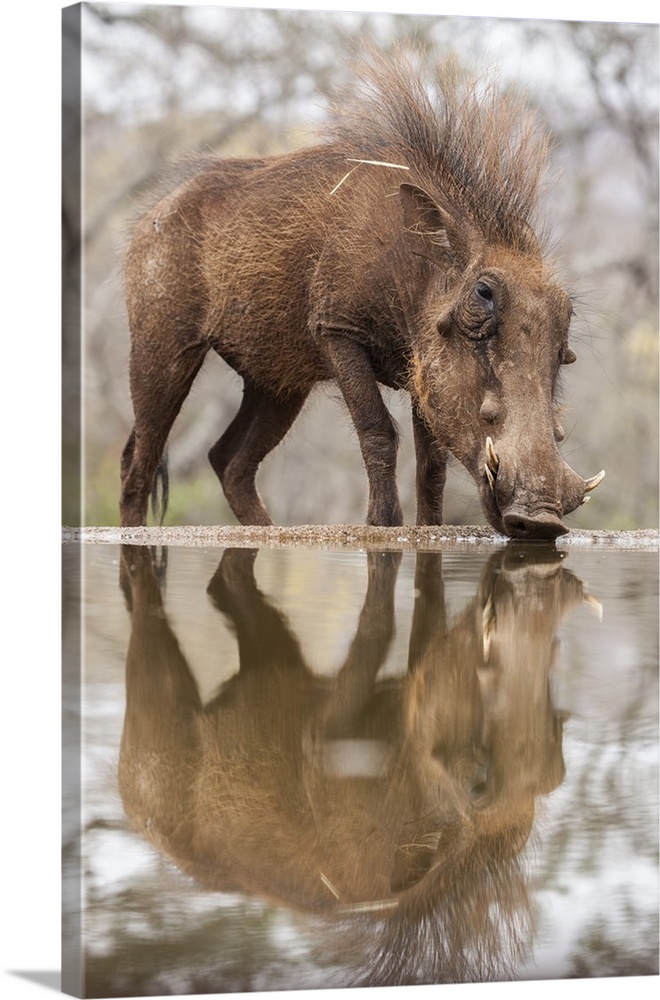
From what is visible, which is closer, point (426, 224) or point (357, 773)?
point (357, 773)

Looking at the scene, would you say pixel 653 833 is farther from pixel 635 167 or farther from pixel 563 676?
pixel 635 167

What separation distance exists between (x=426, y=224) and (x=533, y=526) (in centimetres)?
74

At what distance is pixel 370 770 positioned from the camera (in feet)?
9.46

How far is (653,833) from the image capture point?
318 cm

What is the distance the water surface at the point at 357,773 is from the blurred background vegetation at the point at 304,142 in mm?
255

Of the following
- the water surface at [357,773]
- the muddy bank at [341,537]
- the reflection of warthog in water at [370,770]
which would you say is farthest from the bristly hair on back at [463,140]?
the reflection of warthog in water at [370,770]

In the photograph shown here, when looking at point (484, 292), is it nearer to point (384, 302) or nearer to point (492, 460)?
point (384, 302)

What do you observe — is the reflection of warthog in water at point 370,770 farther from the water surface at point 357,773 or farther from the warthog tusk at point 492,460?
the warthog tusk at point 492,460

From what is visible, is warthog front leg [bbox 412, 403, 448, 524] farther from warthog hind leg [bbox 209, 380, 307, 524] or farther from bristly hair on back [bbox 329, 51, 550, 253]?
bristly hair on back [bbox 329, 51, 550, 253]

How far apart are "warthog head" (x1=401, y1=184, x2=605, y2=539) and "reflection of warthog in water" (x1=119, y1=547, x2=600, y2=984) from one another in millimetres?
339

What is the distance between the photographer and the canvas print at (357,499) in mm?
2801

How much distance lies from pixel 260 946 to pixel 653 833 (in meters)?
0.92

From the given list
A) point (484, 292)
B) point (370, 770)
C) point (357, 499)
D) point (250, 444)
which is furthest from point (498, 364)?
point (370, 770)

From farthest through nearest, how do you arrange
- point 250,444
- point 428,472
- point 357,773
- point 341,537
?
point 250,444, point 428,472, point 341,537, point 357,773
